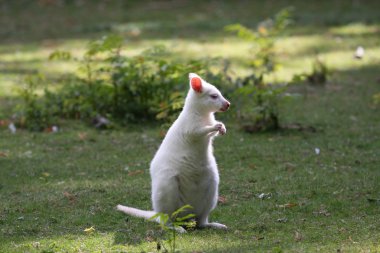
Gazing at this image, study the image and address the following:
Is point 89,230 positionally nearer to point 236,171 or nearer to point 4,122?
point 236,171

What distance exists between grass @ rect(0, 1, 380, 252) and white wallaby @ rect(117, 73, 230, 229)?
285 mm

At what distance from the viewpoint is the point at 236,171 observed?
755cm

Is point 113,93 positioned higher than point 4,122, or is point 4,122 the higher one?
point 113,93

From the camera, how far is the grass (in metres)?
5.36

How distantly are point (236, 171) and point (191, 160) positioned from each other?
2127 millimetres

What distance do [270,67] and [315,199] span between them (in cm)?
386

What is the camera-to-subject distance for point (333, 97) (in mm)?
10781

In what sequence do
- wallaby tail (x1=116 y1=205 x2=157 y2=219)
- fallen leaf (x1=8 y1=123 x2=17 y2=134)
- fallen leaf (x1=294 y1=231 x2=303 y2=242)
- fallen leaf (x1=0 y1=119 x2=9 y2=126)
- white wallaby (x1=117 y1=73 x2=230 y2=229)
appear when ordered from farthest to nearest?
fallen leaf (x1=0 y1=119 x2=9 y2=126) → fallen leaf (x1=8 y1=123 x2=17 y2=134) → wallaby tail (x1=116 y1=205 x2=157 y2=219) → white wallaby (x1=117 y1=73 x2=230 y2=229) → fallen leaf (x1=294 y1=231 x2=303 y2=242)

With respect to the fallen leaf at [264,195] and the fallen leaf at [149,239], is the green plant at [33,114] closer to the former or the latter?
the fallen leaf at [264,195]

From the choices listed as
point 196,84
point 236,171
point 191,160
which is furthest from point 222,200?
point 196,84

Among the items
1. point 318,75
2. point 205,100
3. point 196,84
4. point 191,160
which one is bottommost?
point 318,75

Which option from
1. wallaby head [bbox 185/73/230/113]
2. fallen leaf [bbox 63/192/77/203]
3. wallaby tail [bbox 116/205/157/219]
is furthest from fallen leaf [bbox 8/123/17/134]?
wallaby head [bbox 185/73/230/113]

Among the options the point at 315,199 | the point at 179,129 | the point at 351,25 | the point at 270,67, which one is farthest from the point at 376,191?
the point at 351,25

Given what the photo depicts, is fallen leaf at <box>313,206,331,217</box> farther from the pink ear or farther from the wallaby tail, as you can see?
the pink ear
